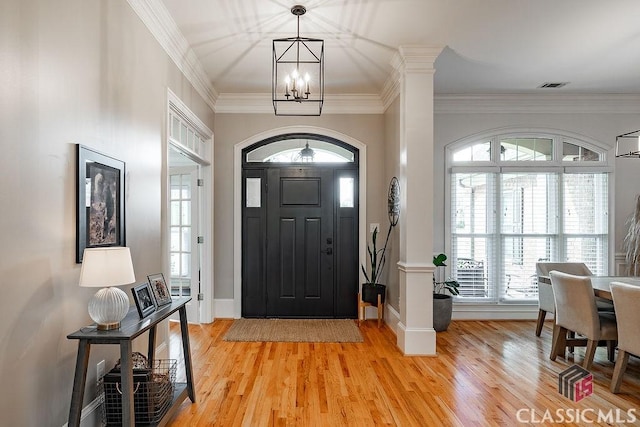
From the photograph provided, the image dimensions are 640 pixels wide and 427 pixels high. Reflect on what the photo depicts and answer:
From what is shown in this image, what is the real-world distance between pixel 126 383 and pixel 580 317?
3472 mm

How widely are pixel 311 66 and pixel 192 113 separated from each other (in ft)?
4.51

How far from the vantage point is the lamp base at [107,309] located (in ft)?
6.41

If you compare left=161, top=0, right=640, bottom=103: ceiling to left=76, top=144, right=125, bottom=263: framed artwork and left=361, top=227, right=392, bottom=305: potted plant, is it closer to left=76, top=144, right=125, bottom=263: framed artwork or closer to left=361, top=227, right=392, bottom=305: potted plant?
left=76, top=144, right=125, bottom=263: framed artwork

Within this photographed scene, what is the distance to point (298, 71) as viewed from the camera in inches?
123

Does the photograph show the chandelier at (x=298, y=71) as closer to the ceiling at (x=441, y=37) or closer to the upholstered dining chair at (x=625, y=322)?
the ceiling at (x=441, y=37)

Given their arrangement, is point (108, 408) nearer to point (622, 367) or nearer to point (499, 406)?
point (499, 406)

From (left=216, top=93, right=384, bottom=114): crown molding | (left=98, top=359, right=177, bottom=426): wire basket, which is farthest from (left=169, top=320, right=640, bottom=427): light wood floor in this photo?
(left=216, top=93, right=384, bottom=114): crown molding

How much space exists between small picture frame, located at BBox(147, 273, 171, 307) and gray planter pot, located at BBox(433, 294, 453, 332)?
3.11 metres

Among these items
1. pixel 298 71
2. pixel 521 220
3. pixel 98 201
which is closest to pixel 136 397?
pixel 98 201

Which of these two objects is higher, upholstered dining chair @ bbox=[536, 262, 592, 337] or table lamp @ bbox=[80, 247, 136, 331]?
table lamp @ bbox=[80, 247, 136, 331]

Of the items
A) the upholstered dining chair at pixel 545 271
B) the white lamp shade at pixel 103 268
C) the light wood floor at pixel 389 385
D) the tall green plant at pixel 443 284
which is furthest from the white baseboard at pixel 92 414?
the upholstered dining chair at pixel 545 271

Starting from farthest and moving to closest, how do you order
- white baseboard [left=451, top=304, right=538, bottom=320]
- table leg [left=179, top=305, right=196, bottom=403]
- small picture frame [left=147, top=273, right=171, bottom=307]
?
1. white baseboard [left=451, top=304, right=538, bottom=320]
2. table leg [left=179, top=305, right=196, bottom=403]
3. small picture frame [left=147, top=273, right=171, bottom=307]

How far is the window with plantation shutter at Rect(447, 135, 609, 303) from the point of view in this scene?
5.30 meters

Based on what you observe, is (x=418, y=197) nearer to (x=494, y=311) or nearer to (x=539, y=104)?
(x=494, y=311)
